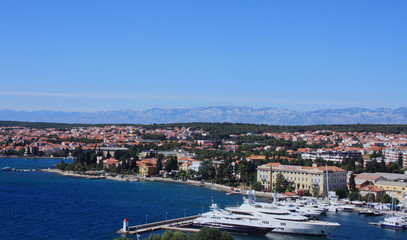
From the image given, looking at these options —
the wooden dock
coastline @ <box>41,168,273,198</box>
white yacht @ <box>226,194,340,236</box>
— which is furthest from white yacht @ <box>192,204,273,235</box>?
coastline @ <box>41,168,273,198</box>

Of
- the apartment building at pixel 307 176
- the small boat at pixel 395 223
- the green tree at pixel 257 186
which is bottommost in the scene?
the small boat at pixel 395 223

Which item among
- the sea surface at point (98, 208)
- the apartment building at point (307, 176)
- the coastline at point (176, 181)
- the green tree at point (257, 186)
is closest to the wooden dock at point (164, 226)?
the sea surface at point (98, 208)

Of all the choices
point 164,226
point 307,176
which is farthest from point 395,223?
point 307,176

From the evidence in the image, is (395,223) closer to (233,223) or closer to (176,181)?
(233,223)

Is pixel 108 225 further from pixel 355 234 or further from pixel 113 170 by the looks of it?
pixel 113 170

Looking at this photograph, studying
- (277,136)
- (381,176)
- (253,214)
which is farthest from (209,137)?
(253,214)

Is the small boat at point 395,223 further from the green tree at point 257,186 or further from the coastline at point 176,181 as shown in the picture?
the green tree at point 257,186

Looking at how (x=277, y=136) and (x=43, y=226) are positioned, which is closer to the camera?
(x=43, y=226)
